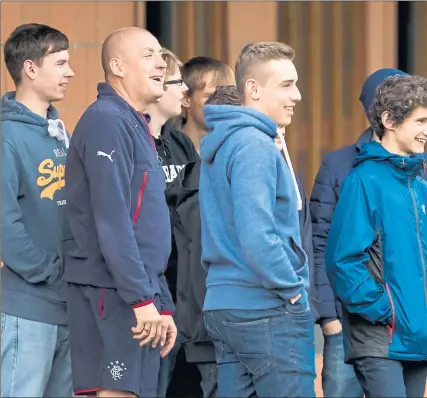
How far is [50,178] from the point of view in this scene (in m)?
5.27

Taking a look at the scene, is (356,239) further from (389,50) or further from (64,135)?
(389,50)

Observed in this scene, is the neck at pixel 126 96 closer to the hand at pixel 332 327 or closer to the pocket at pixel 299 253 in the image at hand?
the pocket at pixel 299 253

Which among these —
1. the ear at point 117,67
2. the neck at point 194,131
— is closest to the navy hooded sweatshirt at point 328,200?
the neck at point 194,131

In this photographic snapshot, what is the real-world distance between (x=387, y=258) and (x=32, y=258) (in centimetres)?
134

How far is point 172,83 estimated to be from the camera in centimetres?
588

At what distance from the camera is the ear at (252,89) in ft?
16.5

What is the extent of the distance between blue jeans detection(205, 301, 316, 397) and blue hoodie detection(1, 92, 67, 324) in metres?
0.74

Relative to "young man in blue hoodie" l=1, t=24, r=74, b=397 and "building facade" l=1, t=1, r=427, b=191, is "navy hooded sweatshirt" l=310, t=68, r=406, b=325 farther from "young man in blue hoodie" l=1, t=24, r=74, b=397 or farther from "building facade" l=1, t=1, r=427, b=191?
"building facade" l=1, t=1, r=427, b=191

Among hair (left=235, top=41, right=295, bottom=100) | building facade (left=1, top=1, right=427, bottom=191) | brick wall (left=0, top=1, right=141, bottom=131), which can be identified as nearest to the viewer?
hair (left=235, top=41, right=295, bottom=100)

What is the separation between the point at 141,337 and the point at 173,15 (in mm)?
3574

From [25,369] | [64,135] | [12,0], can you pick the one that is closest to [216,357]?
[25,369]

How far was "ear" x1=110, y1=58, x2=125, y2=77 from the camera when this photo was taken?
5.17 metres

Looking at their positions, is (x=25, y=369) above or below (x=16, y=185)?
below

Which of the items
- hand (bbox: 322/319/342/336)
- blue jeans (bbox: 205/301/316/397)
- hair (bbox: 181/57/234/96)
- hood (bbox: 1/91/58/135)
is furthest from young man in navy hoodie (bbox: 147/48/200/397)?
blue jeans (bbox: 205/301/316/397)
